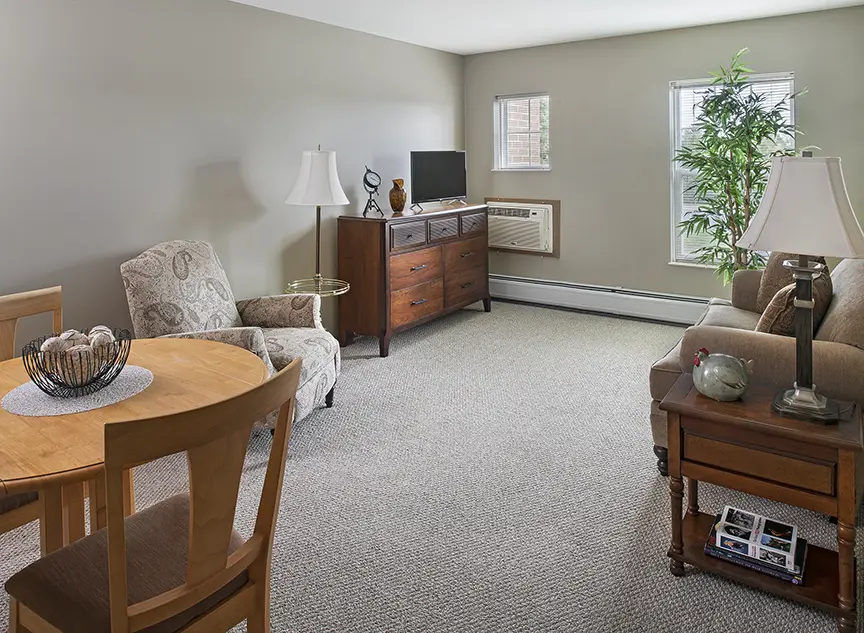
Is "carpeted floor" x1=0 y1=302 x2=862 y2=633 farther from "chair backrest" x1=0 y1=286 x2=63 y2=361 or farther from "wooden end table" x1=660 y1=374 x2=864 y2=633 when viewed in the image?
"chair backrest" x1=0 y1=286 x2=63 y2=361

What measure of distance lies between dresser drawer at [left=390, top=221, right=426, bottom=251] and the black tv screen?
42cm

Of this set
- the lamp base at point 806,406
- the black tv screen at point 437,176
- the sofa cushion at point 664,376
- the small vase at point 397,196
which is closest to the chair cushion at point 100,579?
the lamp base at point 806,406

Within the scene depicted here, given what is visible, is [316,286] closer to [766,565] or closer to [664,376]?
[664,376]

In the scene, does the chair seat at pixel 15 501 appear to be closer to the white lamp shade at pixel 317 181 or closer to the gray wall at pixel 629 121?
the white lamp shade at pixel 317 181

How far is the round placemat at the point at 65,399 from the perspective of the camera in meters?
1.65

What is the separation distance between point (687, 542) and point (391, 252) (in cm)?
307

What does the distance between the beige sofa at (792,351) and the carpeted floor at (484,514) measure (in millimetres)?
463

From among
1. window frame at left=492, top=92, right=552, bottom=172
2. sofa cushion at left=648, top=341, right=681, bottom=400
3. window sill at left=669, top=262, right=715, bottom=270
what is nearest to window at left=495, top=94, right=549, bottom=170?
window frame at left=492, top=92, right=552, bottom=172

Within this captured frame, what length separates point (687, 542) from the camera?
2.21 meters

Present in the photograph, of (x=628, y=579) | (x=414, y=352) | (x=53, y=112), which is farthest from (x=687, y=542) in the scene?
(x=53, y=112)

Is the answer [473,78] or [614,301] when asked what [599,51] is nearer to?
[473,78]

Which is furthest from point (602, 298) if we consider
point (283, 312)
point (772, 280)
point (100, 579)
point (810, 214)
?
point (100, 579)

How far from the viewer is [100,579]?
1402 mm

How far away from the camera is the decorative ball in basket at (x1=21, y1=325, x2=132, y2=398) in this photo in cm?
168
